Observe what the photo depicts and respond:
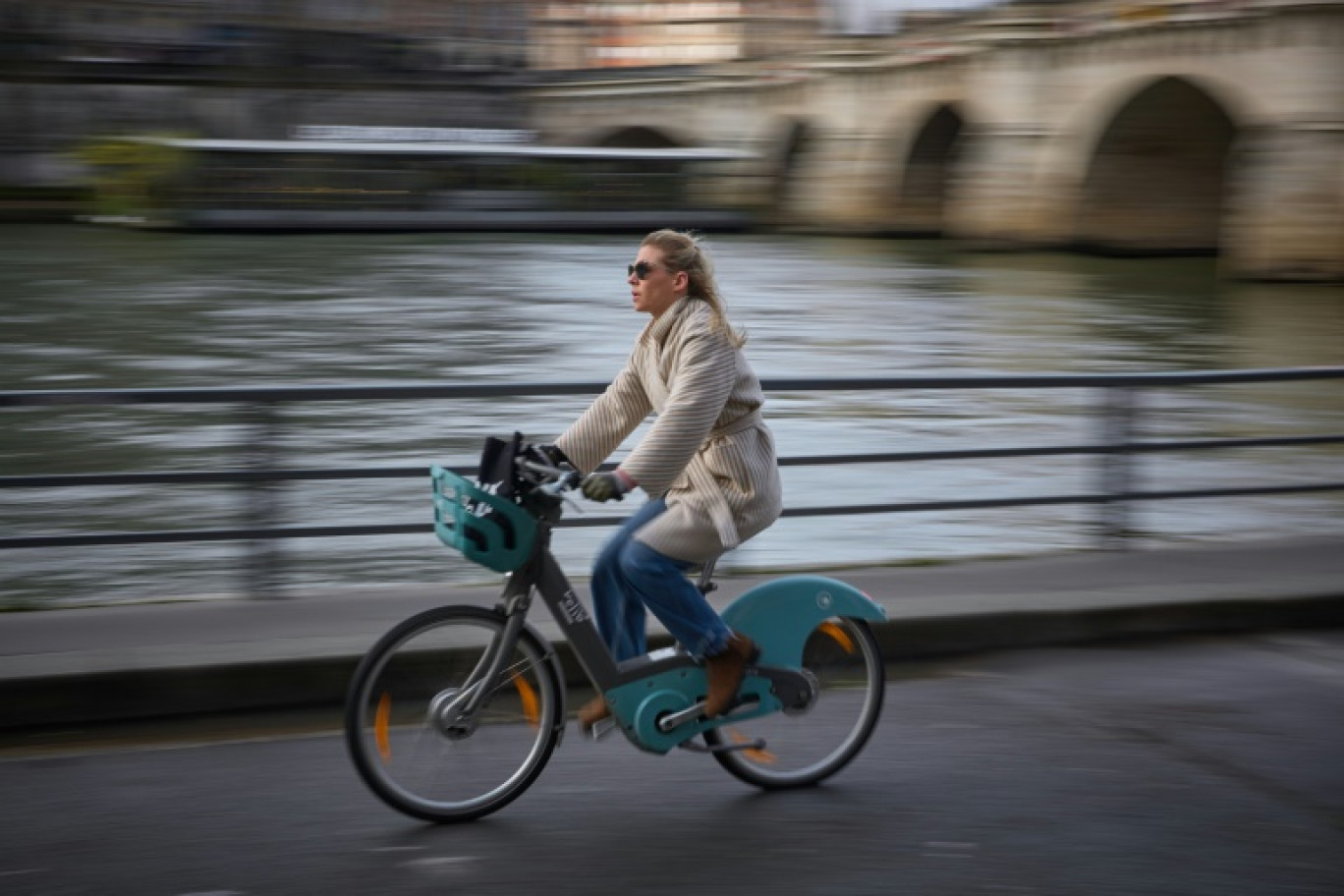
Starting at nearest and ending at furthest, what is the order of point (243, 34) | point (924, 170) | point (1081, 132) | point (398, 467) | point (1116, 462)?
1. point (398, 467)
2. point (1116, 462)
3. point (1081, 132)
4. point (243, 34)
5. point (924, 170)

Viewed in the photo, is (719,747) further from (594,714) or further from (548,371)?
(548,371)

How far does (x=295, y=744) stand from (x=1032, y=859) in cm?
219

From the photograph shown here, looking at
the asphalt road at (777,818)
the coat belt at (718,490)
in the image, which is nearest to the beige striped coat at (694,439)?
the coat belt at (718,490)

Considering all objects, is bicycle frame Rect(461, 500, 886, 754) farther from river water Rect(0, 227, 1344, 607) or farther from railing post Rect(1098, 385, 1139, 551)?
railing post Rect(1098, 385, 1139, 551)

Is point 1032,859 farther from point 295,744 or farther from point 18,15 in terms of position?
point 18,15

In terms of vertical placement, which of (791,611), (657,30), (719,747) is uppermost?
(657,30)

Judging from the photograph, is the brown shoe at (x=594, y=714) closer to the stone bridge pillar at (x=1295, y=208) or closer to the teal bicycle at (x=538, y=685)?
the teal bicycle at (x=538, y=685)

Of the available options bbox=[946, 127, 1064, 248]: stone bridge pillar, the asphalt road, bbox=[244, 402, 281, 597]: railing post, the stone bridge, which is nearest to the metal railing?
bbox=[244, 402, 281, 597]: railing post

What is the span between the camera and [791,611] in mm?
4715

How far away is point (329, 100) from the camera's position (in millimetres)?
47500

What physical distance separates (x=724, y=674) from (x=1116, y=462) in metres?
3.61

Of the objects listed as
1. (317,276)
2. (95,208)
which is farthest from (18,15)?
(317,276)

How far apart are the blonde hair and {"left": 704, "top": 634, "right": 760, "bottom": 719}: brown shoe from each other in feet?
2.75

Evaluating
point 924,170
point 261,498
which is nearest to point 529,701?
point 261,498
